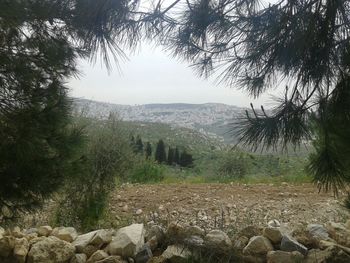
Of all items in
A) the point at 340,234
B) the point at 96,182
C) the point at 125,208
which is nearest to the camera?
the point at 340,234

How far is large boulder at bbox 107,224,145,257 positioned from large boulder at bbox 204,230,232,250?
2.01 ft

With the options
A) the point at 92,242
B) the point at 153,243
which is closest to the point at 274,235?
the point at 153,243

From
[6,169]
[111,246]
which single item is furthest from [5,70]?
[111,246]

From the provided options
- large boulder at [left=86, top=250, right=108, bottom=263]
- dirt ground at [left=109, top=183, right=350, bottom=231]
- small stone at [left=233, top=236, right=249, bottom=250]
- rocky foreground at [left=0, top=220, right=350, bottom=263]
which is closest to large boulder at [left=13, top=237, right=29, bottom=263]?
rocky foreground at [left=0, top=220, right=350, bottom=263]

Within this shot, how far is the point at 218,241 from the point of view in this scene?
387 cm

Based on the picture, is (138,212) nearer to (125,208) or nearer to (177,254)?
(125,208)

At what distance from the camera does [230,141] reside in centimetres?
256

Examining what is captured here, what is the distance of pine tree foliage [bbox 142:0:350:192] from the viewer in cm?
235

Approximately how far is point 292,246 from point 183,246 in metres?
0.89

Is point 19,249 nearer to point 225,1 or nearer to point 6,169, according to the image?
point 6,169

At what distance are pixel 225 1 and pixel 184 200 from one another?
5.37m

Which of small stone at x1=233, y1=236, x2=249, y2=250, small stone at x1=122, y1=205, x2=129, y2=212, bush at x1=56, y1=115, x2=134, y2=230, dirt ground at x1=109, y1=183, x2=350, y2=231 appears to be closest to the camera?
small stone at x1=233, y1=236, x2=249, y2=250

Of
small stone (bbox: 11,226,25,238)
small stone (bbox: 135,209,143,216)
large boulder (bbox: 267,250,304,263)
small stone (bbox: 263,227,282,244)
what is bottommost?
small stone (bbox: 135,209,143,216)

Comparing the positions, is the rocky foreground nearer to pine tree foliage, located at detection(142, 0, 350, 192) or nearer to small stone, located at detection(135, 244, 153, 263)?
small stone, located at detection(135, 244, 153, 263)
